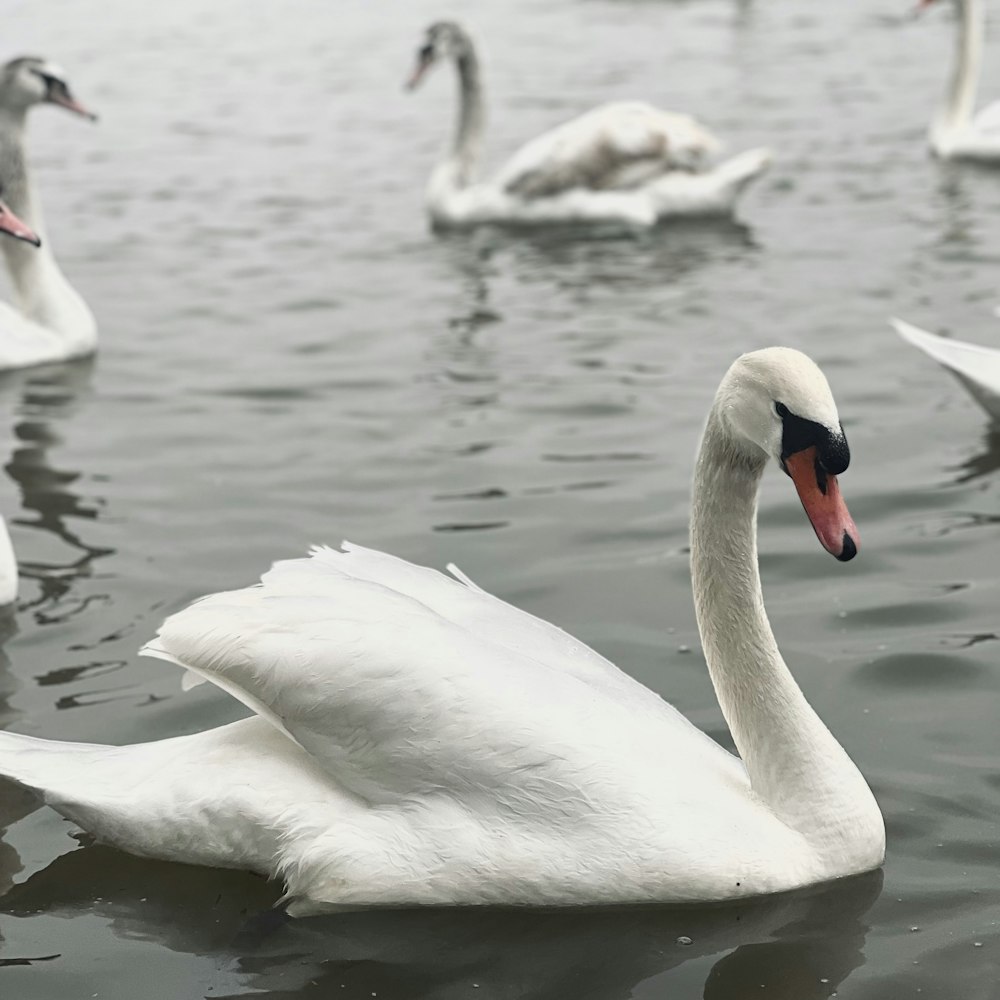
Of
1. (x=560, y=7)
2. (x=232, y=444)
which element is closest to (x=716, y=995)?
(x=232, y=444)

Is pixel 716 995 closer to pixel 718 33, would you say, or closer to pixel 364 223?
pixel 364 223

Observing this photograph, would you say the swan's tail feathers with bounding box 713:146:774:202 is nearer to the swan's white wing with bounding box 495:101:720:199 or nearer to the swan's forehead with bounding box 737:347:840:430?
the swan's white wing with bounding box 495:101:720:199

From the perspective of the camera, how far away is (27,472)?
804cm

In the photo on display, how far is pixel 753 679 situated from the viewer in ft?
14.4

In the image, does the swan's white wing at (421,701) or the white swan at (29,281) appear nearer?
the swan's white wing at (421,701)

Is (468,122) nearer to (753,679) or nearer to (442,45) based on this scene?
(442,45)

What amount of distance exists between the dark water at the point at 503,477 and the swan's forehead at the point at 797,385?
3.70 ft

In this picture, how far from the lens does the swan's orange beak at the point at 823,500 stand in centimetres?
397

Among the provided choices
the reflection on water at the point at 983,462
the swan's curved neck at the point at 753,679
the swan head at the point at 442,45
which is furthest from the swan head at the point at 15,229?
the swan head at the point at 442,45

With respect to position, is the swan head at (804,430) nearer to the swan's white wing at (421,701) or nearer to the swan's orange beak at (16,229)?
the swan's white wing at (421,701)

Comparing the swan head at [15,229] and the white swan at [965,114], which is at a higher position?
the swan head at [15,229]

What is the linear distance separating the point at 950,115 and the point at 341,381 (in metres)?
7.52

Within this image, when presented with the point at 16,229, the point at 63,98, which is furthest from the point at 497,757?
the point at 63,98

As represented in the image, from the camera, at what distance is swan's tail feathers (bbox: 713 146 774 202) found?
13.0 meters
